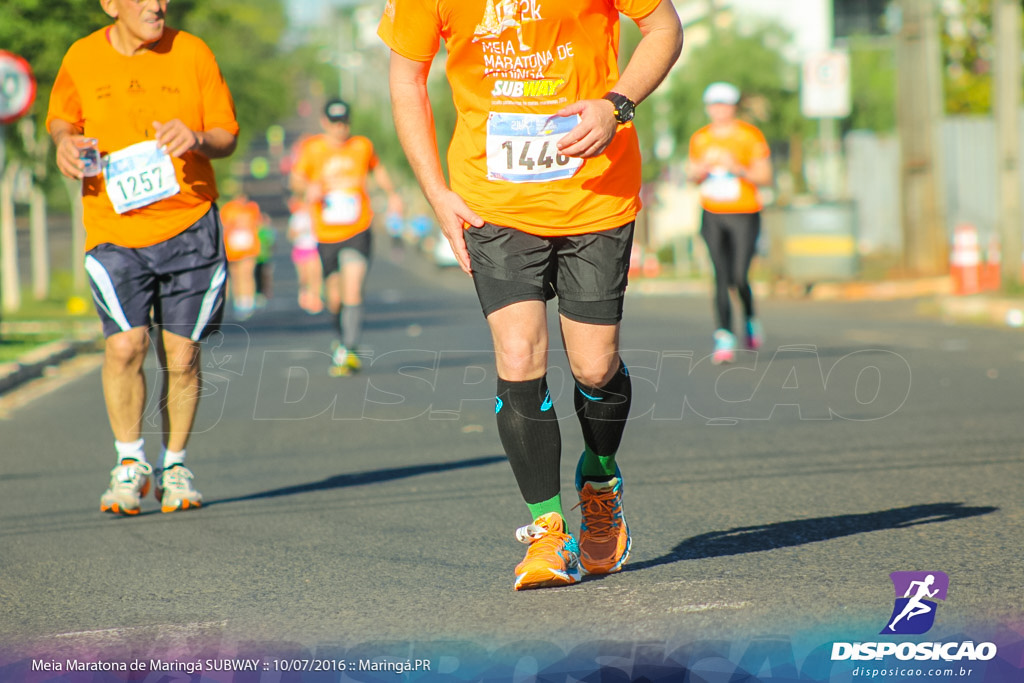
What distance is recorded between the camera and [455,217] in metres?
4.50

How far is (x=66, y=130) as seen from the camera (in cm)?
611

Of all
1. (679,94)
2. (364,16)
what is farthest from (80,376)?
(364,16)

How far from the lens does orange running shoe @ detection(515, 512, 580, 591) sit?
442 centimetres

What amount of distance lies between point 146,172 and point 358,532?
1669 millimetres

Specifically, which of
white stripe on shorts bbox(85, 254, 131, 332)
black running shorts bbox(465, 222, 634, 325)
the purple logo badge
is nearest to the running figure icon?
the purple logo badge

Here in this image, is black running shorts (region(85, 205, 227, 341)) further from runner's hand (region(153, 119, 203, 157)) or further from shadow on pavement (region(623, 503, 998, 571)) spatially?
shadow on pavement (region(623, 503, 998, 571))

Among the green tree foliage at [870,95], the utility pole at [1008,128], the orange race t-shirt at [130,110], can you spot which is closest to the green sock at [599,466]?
the orange race t-shirt at [130,110]

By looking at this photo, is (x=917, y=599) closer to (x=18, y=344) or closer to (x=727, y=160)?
(x=727, y=160)

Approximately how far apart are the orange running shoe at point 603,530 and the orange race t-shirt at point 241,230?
66.9 feet

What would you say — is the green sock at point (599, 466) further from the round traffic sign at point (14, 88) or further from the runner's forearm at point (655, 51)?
the round traffic sign at point (14, 88)

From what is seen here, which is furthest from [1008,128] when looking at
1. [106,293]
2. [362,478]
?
[106,293]

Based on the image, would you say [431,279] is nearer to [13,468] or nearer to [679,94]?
[679,94]

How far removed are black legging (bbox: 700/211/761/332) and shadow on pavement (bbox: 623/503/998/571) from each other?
5.65 m

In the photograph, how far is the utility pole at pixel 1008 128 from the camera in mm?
17625
